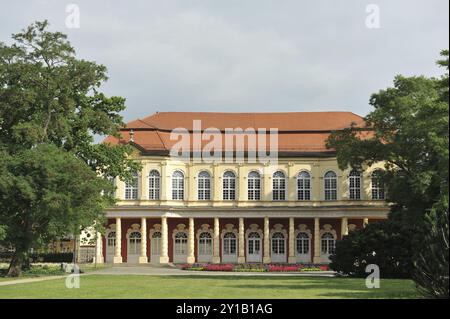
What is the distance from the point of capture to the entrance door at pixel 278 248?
63219mm

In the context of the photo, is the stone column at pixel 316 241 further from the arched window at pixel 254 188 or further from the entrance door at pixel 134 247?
the entrance door at pixel 134 247

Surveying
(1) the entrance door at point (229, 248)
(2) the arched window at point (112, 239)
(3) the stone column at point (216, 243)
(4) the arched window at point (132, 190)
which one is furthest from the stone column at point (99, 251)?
(1) the entrance door at point (229, 248)

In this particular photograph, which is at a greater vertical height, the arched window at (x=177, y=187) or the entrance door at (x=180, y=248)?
the arched window at (x=177, y=187)

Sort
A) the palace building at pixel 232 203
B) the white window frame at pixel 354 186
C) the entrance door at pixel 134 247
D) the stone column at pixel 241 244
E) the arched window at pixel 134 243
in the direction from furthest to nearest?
the arched window at pixel 134 243 < the entrance door at pixel 134 247 < the stone column at pixel 241 244 < the palace building at pixel 232 203 < the white window frame at pixel 354 186

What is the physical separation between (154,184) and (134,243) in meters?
5.26

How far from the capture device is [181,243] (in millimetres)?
64125

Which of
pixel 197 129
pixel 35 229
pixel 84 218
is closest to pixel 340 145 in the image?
pixel 84 218

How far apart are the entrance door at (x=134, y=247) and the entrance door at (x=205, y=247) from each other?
5.12 meters

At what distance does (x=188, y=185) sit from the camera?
64188 millimetres

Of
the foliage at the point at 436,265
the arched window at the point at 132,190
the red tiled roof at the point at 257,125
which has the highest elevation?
the red tiled roof at the point at 257,125

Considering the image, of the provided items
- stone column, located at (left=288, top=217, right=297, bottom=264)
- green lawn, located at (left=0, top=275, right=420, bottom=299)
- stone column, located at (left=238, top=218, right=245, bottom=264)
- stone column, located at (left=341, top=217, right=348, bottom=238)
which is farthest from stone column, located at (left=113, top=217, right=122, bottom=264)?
green lawn, located at (left=0, top=275, right=420, bottom=299)

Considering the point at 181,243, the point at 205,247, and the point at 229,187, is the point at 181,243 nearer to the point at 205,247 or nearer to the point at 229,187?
the point at 205,247

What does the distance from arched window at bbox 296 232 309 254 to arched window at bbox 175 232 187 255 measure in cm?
948

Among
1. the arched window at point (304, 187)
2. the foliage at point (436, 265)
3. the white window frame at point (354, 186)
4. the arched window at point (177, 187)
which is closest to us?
the foliage at point (436, 265)
